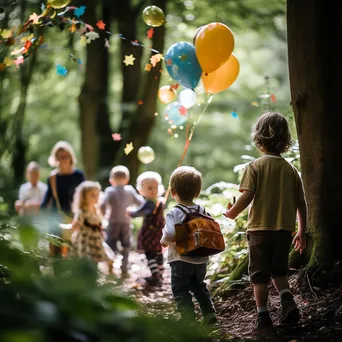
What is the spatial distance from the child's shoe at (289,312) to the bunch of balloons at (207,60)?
9.10 ft

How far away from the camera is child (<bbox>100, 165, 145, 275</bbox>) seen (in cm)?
828

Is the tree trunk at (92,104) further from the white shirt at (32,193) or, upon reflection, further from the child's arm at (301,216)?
the child's arm at (301,216)

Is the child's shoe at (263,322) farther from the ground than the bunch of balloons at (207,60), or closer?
closer

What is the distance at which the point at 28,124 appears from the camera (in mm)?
20312

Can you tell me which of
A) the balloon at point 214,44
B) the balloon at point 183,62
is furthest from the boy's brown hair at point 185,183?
the balloon at point 183,62

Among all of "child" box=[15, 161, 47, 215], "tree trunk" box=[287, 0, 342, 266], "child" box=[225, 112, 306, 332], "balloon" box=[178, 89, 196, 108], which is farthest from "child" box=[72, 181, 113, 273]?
"child" box=[225, 112, 306, 332]

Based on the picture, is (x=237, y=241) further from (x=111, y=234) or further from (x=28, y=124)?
(x=28, y=124)

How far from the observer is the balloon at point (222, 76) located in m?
6.43

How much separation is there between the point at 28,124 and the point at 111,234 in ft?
41.9

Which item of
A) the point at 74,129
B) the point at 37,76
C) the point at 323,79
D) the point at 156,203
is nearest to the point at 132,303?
the point at 323,79

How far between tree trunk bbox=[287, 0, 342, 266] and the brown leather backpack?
867mm

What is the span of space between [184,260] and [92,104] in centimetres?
802

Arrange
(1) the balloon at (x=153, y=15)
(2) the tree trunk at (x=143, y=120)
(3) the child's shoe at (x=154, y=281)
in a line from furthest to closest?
(2) the tree trunk at (x=143, y=120) → (3) the child's shoe at (x=154, y=281) → (1) the balloon at (x=153, y=15)

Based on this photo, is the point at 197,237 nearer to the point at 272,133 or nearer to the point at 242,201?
the point at 242,201
